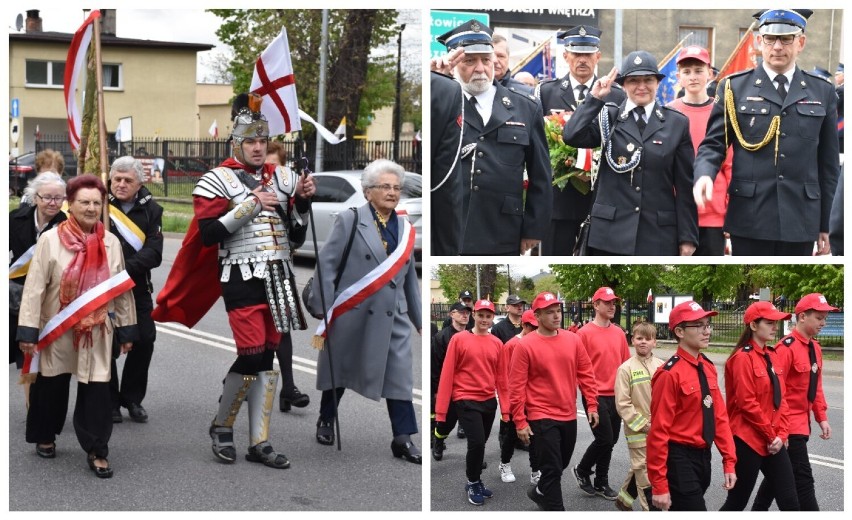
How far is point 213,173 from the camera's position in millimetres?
6348

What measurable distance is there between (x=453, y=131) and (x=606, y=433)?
225 centimetres

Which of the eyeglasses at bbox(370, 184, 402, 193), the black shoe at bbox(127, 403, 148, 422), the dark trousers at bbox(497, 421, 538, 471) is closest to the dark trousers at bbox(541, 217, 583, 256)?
the eyeglasses at bbox(370, 184, 402, 193)

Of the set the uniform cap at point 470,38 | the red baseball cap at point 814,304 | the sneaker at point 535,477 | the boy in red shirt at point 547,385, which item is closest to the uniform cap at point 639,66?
the uniform cap at point 470,38

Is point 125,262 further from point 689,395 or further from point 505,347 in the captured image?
point 689,395

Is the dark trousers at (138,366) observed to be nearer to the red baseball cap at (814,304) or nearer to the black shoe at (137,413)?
the black shoe at (137,413)

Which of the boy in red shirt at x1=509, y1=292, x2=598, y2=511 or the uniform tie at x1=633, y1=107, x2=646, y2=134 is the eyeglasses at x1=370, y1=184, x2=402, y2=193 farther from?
the uniform tie at x1=633, y1=107, x2=646, y2=134

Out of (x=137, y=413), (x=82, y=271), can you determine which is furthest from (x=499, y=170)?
(x=137, y=413)

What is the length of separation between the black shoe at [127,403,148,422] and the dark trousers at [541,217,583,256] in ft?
9.34

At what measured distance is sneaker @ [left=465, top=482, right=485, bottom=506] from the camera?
614 centimetres

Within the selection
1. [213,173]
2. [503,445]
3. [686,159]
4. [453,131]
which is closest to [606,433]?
[503,445]

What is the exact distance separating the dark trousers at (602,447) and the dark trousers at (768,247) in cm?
129

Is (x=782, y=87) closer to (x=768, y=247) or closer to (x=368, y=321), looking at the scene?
(x=768, y=247)

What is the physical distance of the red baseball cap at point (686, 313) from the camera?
19.1ft

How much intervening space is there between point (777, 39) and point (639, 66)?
26.4 inches
